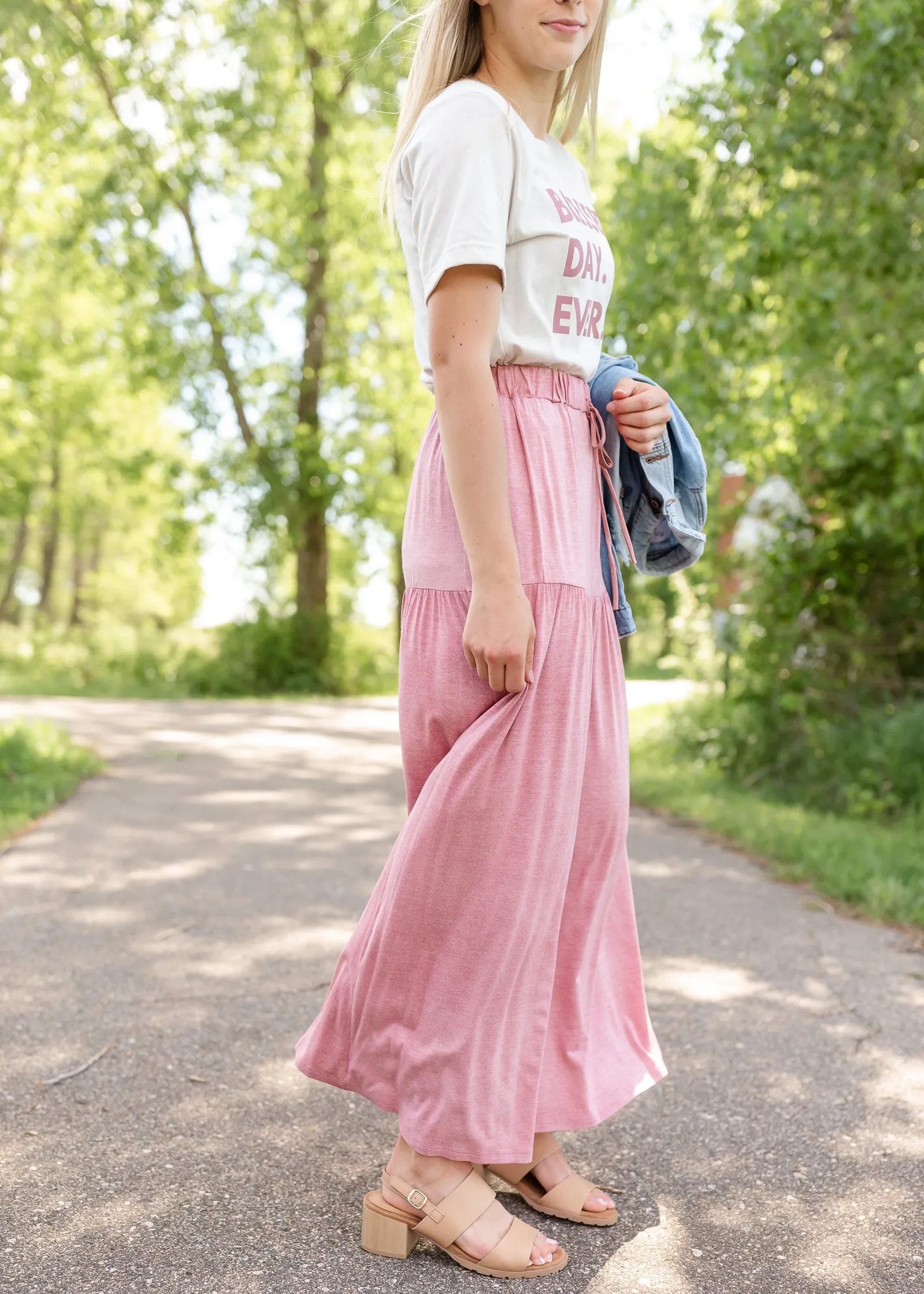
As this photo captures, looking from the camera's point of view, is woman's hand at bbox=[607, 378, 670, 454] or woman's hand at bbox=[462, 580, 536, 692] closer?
woman's hand at bbox=[462, 580, 536, 692]

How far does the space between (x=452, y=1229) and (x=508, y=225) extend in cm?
167

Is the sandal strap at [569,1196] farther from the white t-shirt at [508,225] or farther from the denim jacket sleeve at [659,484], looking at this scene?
the white t-shirt at [508,225]

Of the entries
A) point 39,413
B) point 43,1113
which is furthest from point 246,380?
point 43,1113

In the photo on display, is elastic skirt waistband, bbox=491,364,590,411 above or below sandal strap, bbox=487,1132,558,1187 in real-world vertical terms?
above

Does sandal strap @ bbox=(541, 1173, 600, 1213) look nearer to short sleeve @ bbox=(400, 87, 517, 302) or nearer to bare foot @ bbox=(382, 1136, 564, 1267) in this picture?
bare foot @ bbox=(382, 1136, 564, 1267)

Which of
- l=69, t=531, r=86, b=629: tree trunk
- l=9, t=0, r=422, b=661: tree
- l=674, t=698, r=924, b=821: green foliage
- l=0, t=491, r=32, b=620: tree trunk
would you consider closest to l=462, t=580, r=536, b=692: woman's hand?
l=674, t=698, r=924, b=821: green foliage

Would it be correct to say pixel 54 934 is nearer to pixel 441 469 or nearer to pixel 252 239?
pixel 441 469

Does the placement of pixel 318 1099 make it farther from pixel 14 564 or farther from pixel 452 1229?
pixel 14 564

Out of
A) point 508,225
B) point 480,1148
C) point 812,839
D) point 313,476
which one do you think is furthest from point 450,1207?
point 313,476

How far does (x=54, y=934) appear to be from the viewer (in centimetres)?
390

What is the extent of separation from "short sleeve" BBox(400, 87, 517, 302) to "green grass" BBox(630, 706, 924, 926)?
10.8 ft

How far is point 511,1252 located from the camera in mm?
1991

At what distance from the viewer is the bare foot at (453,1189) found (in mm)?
2002

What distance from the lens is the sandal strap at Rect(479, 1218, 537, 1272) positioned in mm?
1981
